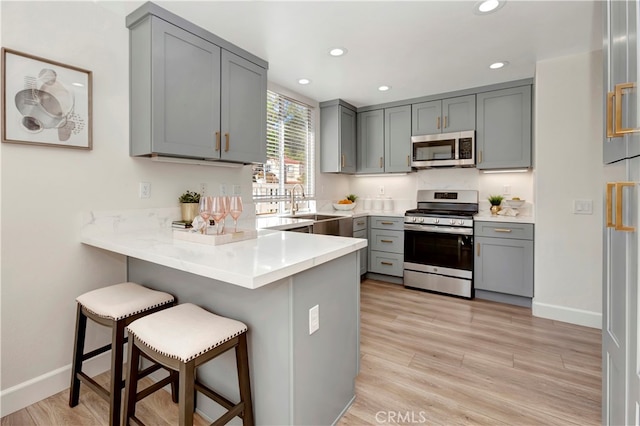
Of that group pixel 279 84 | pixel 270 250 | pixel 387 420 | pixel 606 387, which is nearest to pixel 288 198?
pixel 279 84

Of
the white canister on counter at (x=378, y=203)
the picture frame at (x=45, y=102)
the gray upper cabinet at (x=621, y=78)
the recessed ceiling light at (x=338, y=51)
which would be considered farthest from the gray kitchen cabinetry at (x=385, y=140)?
the picture frame at (x=45, y=102)

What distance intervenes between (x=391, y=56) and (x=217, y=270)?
253 cm

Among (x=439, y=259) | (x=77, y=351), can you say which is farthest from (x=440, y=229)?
(x=77, y=351)

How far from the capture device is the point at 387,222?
401 cm

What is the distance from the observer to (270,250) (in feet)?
4.79

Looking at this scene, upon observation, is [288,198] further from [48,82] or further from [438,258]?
[48,82]

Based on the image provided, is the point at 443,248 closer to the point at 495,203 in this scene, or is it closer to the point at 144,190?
the point at 495,203

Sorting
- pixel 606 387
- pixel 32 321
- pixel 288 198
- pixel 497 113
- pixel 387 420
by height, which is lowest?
pixel 387 420

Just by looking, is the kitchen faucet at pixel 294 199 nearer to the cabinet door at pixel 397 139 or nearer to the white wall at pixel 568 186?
the cabinet door at pixel 397 139

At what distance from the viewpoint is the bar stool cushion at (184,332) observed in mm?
1159

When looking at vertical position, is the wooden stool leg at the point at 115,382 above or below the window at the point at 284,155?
below

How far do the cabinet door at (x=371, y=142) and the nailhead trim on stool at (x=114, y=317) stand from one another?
334 cm

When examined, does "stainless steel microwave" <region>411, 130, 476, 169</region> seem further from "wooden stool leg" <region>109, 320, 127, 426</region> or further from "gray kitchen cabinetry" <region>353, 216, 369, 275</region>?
"wooden stool leg" <region>109, 320, 127, 426</region>

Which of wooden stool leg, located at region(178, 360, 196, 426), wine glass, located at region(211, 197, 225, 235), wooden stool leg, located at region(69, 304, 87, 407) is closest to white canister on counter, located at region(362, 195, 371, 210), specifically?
wine glass, located at region(211, 197, 225, 235)
